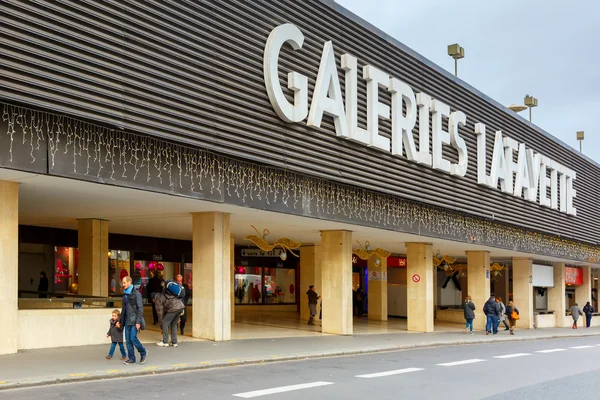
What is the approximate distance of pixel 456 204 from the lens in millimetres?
26750

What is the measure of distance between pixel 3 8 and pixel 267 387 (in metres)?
7.60

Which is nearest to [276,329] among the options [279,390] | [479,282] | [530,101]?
[479,282]

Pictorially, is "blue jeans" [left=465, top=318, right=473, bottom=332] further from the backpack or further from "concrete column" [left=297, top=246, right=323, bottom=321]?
the backpack

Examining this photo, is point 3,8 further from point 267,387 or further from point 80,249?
point 80,249

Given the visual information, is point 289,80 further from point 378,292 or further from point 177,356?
point 378,292

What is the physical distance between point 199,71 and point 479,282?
21790mm

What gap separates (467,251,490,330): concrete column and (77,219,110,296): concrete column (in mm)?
17676

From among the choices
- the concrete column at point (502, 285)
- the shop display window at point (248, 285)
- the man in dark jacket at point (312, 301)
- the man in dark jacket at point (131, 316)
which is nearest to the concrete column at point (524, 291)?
the concrete column at point (502, 285)

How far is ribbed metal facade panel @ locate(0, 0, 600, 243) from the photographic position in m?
12.4

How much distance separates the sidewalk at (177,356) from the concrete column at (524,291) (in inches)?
633

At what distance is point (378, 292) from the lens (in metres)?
35.6

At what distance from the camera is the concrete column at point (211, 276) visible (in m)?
19.0

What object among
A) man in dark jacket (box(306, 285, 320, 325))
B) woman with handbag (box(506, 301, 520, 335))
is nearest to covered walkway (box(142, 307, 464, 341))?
man in dark jacket (box(306, 285, 320, 325))

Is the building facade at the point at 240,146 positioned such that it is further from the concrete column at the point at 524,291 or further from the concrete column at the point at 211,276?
the concrete column at the point at 524,291
